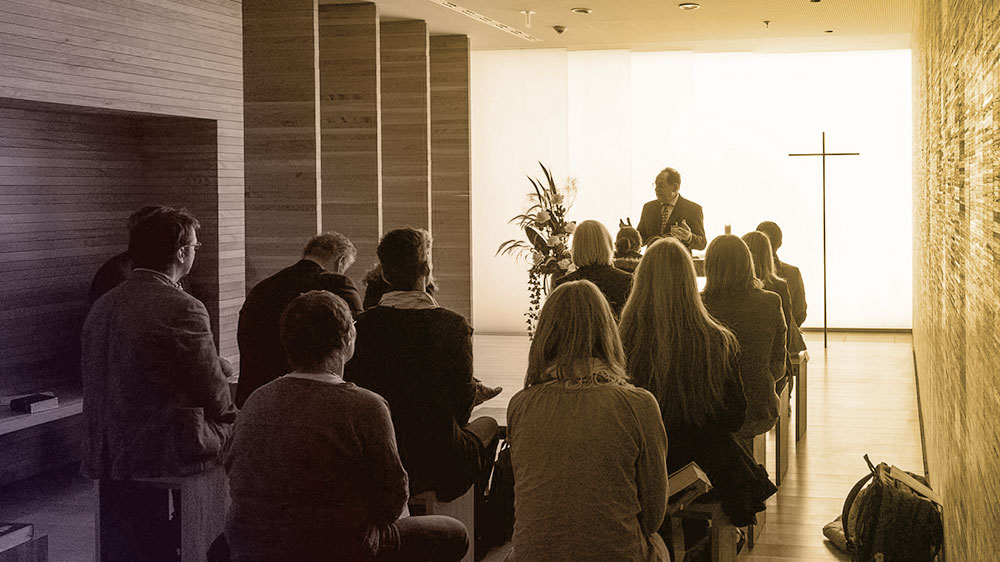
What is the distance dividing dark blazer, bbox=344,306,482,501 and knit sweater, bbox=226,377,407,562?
833mm

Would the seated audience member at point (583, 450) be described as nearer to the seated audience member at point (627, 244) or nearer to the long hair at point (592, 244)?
the long hair at point (592, 244)

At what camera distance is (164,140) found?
649 centimetres

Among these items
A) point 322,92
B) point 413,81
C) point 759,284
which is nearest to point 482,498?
point 759,284

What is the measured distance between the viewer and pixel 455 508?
409cm

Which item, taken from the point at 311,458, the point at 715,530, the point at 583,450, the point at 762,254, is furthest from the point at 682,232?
the point at 311,458

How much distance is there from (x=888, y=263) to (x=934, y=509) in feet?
28.4

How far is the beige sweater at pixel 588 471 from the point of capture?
8.81ft

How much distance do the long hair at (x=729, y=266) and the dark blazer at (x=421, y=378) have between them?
55.5 inches

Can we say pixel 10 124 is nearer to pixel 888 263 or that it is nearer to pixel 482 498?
pixel 482 498

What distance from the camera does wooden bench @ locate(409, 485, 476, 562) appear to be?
3.79m

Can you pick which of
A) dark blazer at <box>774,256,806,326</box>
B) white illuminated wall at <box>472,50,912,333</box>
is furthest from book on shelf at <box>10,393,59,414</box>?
white illuminated wall at <box>472,50,912,333</box>

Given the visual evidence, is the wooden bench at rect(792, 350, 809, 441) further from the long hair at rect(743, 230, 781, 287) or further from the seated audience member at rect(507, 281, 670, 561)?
the seated audience member at rect(507, 281, 670, 561)

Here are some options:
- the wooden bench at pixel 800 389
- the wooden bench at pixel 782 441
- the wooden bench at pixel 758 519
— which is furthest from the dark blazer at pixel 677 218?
the wooden bench at pixel 758 519

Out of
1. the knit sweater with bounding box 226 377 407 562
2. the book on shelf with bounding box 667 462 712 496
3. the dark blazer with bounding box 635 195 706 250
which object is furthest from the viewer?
the dark blazer with bounding box 635 195 706 250
